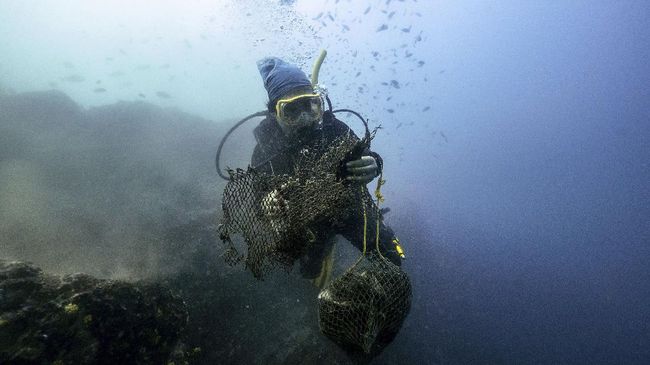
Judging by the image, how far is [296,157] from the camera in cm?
399

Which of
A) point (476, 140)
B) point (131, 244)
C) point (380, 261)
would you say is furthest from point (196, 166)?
point (476, 140)

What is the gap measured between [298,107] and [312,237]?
2295 millimetres

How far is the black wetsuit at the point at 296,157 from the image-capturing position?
4047 millimetres

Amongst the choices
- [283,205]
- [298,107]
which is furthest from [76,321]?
[298,107]

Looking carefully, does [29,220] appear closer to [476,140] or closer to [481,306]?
[481,306]

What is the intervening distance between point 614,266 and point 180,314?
39.6 meters

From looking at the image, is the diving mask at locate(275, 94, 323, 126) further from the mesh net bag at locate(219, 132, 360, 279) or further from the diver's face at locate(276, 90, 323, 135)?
the mesh net bag at locate(219, 132, 360, 279)

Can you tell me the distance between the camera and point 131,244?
708 centimetres

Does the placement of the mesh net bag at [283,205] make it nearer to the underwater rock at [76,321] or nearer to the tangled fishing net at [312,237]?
the tangled fishing net at [312,237]

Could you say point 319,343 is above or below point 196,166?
above

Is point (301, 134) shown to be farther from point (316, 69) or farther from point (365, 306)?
point (365, 306)

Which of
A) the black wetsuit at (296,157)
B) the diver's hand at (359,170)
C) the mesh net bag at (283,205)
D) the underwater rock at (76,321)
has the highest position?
the diver's hand at (359,170)

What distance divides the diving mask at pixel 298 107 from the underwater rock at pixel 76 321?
3177 mm

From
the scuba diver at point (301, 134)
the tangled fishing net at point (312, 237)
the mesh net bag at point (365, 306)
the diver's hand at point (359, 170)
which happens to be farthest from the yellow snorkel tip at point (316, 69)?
the mesh net bag at point (365, 306)
